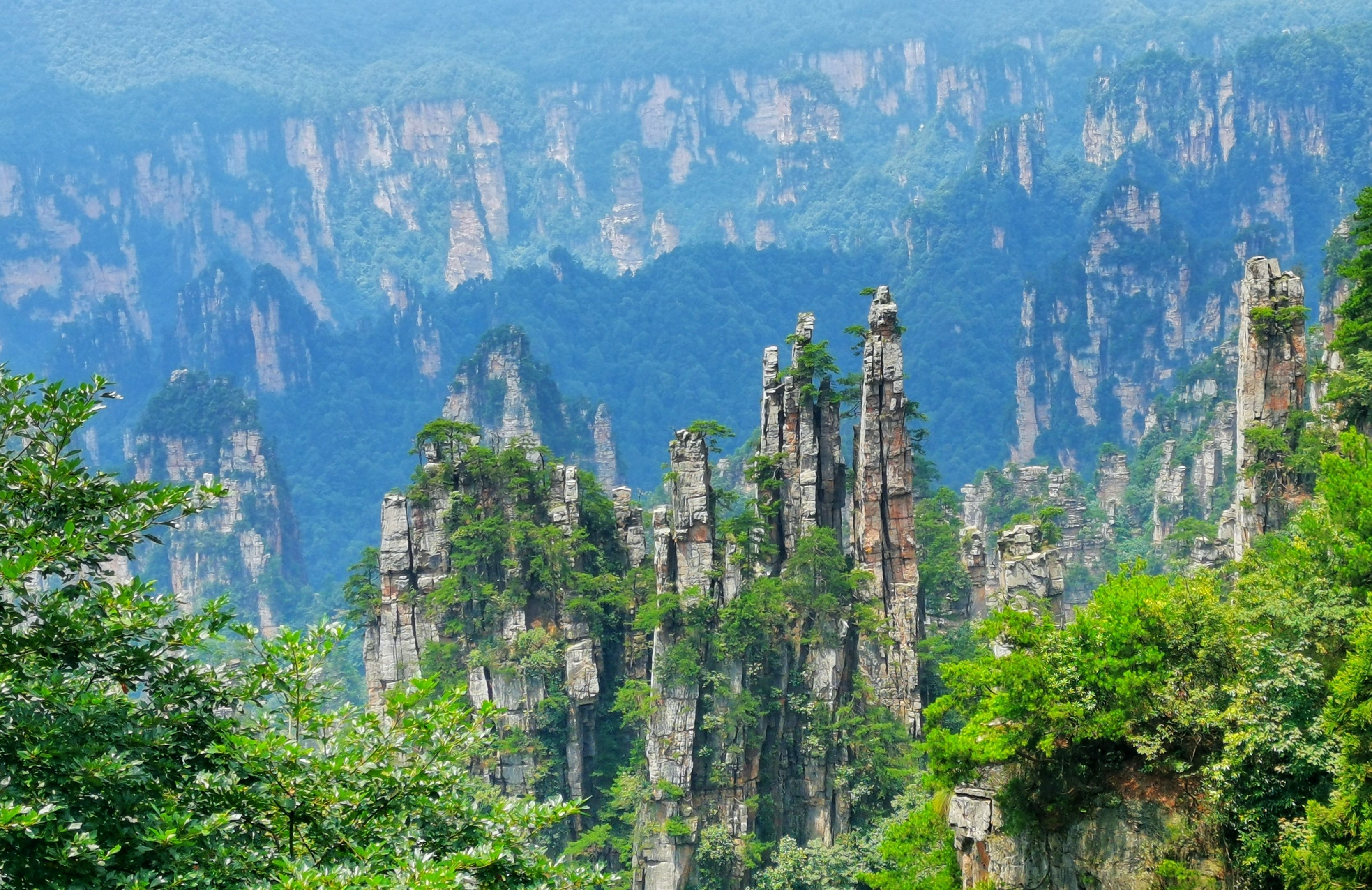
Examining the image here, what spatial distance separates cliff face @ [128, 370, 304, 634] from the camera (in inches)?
5256

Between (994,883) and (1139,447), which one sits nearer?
(994,883)

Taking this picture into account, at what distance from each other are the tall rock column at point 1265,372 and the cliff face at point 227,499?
92166mm

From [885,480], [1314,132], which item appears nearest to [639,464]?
[1314,132]

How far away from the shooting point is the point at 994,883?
30625mm

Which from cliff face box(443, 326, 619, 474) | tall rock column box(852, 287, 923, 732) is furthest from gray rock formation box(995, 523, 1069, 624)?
cliff face box(443, 326, 619, 474)

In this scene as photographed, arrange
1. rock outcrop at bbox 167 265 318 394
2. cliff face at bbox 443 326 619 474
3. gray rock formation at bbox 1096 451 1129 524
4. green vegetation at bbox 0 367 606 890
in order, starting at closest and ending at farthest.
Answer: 1. green vegetation at bbox 0 367 606 890
2. gray rock formation at bbox 1096 451 1129 524
3. cliff face at bbox 443 326 619 474
4. rock outcrop at bbox 167 265 318 394

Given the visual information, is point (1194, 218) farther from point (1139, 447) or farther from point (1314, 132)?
point (1139, 447)

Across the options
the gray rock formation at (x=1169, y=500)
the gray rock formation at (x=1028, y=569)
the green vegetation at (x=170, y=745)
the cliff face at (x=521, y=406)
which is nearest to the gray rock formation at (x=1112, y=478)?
the gray rock formation at (x=1169, y=500)

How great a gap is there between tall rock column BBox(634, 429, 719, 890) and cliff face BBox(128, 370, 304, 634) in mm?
79506

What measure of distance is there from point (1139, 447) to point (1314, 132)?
79.3m

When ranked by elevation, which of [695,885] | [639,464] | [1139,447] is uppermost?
[639,464]

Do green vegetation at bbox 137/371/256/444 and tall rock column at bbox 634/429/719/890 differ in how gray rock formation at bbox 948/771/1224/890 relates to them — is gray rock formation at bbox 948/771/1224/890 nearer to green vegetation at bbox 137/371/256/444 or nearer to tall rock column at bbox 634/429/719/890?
tall rock column at bbox 634/429/719/890

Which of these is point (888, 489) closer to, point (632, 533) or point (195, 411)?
point (632, 533)

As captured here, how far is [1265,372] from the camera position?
50219mm
